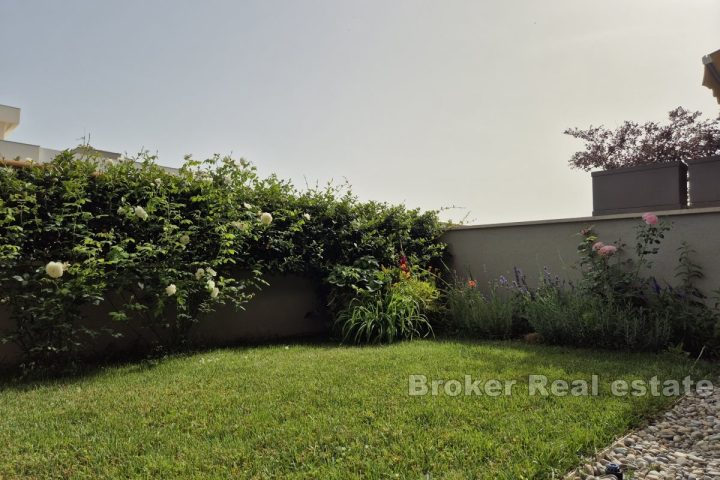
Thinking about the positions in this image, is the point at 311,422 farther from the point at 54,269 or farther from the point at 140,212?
the point at 140,212

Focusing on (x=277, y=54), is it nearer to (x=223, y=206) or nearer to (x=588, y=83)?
(x=223, y=206)

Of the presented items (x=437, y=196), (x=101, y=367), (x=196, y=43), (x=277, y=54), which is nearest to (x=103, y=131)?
(x=196, y=43)

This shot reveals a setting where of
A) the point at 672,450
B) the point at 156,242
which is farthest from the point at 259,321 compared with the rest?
the point at 672,450

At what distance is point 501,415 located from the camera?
263cm

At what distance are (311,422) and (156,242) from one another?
305cm

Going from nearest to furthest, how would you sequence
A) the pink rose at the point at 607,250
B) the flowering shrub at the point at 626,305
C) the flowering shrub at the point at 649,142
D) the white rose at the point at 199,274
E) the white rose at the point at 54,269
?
the white rose at the point at 54,269
the flowering shrub at the point at 626,305
the white rose at the point at 199,274
the pink rose at the point at 607,250
the flowering shrub at the point at 649,142

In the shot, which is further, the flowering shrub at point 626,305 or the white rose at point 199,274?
the white rose at point 199,274

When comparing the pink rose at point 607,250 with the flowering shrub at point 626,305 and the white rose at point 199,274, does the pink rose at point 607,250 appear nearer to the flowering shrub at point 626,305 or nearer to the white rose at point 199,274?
the flowering shrub at point 626,305

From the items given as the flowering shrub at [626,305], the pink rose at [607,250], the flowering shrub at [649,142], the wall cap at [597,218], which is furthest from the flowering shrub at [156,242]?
the flowering shrub at [649,142]

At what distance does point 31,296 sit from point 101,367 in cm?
97

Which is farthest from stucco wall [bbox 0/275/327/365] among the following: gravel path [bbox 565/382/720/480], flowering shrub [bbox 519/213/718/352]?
gravel path [bbox 565/382/720/480]

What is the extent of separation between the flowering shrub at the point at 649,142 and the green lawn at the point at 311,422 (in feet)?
24.3

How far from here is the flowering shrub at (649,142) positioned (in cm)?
913

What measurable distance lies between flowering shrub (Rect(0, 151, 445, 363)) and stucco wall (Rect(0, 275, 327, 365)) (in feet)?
0.60
